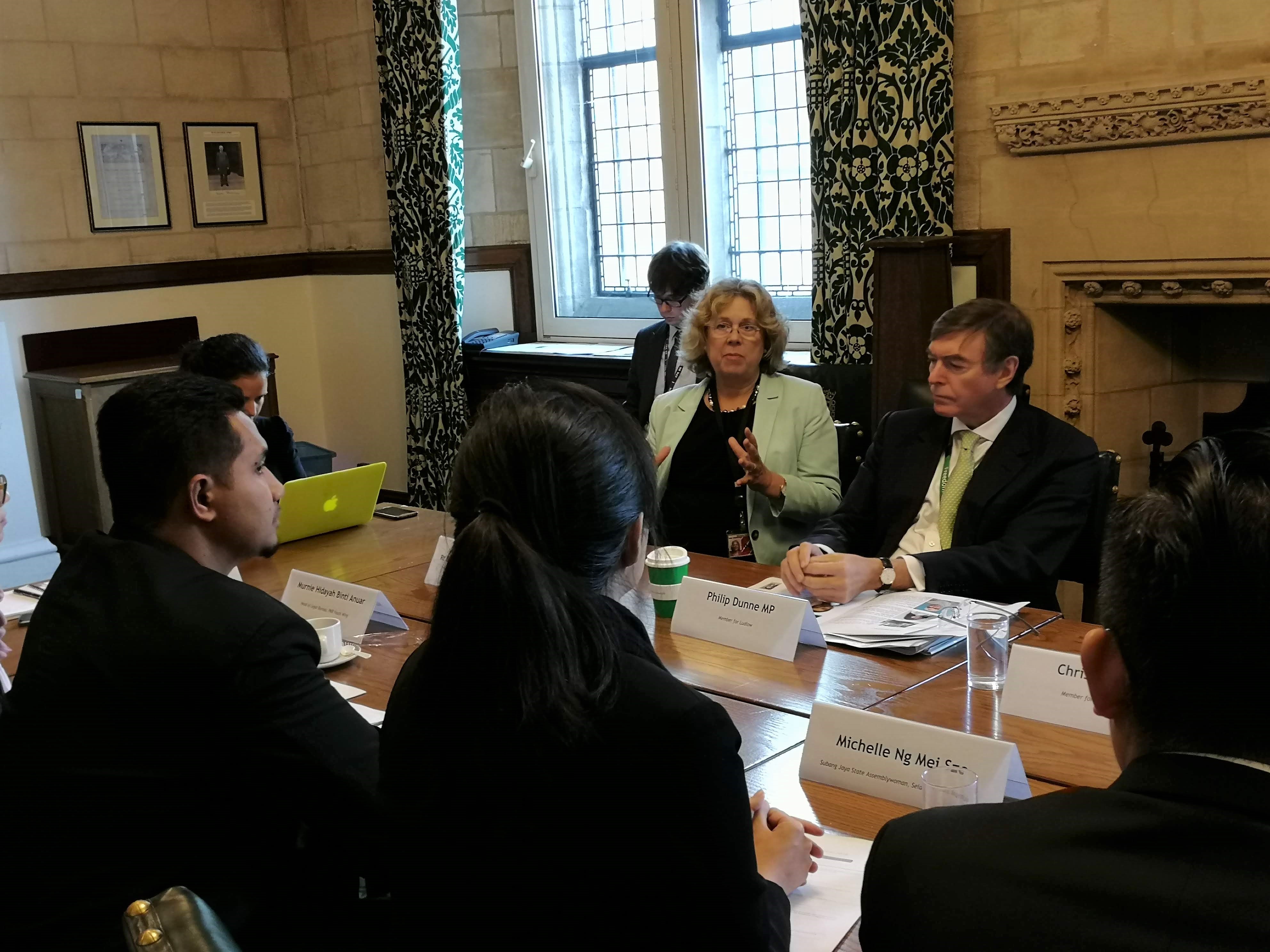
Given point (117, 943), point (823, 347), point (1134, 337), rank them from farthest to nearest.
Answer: point (823, 347)
point (1134, 337)
point (117, 943)

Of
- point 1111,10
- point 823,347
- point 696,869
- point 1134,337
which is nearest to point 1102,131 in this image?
point 1111,10

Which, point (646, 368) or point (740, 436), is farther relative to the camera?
point (646, 368)

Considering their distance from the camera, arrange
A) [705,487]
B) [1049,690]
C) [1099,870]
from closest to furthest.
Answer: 1. [1099,870]
2. [1049,690]
3. [705,487]

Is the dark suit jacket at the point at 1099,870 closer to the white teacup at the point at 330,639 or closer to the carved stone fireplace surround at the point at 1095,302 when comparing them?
the white teacup at the point at 330,639

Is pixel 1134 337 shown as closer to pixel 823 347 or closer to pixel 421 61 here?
pixel 823 347

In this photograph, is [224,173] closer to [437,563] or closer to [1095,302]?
[437,563]

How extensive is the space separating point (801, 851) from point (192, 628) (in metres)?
0.75

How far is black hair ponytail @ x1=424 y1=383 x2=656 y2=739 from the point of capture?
3.53 feet

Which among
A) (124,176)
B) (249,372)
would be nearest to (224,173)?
(124,176)

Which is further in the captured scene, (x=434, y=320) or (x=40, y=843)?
(x=434, y=320)

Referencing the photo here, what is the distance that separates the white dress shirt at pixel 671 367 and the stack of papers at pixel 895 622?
1849mm

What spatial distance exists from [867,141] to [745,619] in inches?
94.4

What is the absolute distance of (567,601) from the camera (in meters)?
1.11

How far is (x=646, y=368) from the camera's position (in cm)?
427
